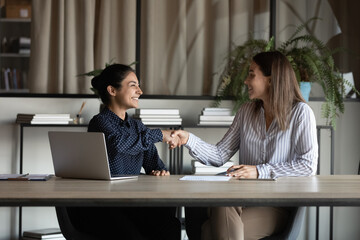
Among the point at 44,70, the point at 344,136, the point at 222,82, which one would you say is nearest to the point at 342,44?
the point at 344,136

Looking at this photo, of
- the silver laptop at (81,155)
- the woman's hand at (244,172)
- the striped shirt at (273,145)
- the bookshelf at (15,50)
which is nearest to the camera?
the silver laptop at (81,155)

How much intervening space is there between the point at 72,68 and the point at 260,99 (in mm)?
1915

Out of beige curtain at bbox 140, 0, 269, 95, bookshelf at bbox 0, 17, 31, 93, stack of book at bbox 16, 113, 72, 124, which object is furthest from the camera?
beige curtain at bbox 140, 0, 269, 95

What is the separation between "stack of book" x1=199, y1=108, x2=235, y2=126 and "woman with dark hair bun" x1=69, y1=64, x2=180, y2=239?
51.8 inches

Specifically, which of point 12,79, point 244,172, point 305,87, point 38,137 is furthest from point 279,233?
point 12,79

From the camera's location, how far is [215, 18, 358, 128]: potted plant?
4.46 meters

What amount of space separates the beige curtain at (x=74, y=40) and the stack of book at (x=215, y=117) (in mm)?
758

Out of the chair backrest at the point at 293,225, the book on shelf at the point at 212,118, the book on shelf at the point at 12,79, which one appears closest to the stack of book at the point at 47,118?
the book on shelf at the point at 12,79

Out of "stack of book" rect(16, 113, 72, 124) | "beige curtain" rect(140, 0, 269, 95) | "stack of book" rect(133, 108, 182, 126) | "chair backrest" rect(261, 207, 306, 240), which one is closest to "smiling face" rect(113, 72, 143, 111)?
"chair backrest" rect(261, 207, 306, 240)

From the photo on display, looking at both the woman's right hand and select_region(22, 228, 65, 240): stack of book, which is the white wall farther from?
the woman's right hand

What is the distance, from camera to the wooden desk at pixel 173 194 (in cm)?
211

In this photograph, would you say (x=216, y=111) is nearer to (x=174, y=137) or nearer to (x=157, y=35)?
(x=157, y=35)

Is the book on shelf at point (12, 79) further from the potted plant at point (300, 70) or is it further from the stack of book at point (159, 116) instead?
the potted plant at point (300, 70)

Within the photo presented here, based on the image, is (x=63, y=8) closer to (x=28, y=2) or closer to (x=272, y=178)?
(x=28, y=2)
